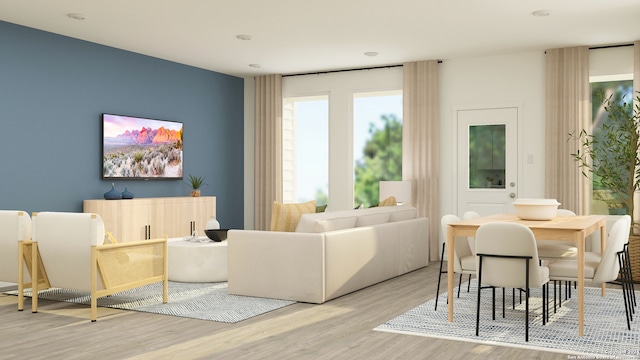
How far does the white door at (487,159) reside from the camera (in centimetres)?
834

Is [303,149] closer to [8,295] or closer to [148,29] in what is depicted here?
[148,29]

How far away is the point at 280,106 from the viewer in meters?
9.88

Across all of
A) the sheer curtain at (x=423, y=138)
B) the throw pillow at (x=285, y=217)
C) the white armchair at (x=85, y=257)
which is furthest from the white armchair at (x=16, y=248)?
the sheer curtain at (x=423, y=138)

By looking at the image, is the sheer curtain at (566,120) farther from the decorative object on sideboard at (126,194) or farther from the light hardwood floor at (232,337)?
the decorative object on sideboard at (126,194)

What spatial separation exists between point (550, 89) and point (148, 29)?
191 inches

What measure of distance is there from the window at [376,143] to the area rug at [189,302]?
42.0 ft

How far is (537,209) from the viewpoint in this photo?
504cm

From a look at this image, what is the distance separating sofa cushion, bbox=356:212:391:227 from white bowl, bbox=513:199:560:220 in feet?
5.35

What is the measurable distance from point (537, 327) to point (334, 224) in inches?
78.2

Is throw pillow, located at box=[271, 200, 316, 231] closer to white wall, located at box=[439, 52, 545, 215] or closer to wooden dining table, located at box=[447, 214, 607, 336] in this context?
wooden dining table, located at box=[447, 214, 607, 336]

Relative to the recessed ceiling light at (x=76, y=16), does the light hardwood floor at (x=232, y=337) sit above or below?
below

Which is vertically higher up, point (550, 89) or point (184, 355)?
point (550, 89)

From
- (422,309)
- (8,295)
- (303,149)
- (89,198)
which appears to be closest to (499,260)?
(422,309)

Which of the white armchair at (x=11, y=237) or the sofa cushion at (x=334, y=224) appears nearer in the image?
the white armchair at (x=11, y=237)
